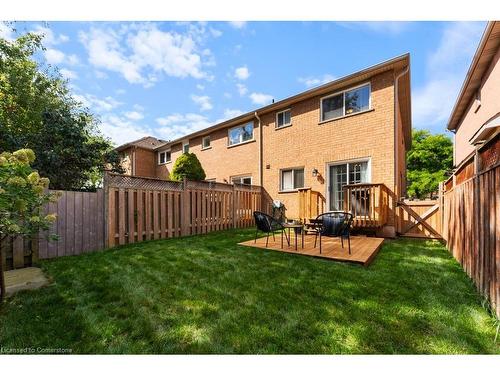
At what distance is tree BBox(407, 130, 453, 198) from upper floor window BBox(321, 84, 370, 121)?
2444cm

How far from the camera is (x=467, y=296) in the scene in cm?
307

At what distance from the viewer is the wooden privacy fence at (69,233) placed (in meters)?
4.38

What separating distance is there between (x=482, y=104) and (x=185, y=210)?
10.8 meters

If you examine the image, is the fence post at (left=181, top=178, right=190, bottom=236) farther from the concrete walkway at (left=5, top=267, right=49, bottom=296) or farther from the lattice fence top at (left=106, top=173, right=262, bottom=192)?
the concrete walkway at (left=5, top=267, right=49, bottom=296)

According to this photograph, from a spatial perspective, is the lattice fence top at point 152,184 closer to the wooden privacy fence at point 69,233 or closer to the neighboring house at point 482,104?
the wooden privacy fence at point 69,233

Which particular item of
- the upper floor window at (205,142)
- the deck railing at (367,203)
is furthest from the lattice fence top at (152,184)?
the upper floor window at (205,142)

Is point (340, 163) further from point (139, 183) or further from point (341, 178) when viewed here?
point (139, 183)

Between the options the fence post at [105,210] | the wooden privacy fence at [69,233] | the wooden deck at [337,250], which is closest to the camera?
the wooden privacy fence at [69,233]

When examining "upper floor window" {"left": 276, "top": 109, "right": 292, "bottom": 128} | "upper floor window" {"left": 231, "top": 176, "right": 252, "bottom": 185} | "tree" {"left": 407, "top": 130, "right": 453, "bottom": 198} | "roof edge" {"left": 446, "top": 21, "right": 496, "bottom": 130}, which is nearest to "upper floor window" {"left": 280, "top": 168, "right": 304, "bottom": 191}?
"upper floor window" {"left": 231, "top": 176, "right": 252, "bottom": 185}

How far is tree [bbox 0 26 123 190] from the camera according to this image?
7.76 meters

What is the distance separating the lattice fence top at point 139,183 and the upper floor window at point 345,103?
644 cm

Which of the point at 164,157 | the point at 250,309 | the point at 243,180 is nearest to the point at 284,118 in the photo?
the point at 243,180

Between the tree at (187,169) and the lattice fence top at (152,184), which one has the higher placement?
the tree at (187,169)
